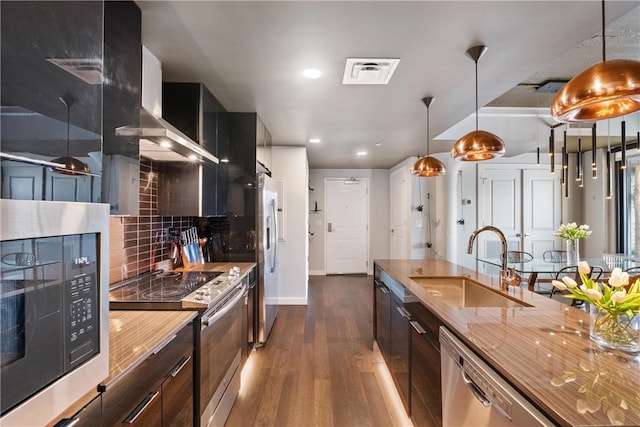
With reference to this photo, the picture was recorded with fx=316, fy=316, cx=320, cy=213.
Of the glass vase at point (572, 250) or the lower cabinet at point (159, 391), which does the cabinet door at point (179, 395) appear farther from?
the glass vase at point (572, 250)

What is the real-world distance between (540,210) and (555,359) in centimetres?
584

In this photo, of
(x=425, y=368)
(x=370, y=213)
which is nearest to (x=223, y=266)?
(x=425, y=368)

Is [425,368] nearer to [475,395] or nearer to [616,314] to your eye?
[475,395]

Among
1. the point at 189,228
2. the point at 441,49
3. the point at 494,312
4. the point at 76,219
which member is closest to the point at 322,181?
the point at 189,228

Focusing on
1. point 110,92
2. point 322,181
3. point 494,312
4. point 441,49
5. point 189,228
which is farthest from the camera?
point 322,181

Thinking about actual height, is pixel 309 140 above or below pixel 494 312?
above

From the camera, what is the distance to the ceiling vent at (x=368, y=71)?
6.66 feet

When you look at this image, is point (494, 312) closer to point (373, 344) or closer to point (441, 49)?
point (441, 49)

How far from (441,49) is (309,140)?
2.50 m

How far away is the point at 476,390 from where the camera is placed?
1.11m

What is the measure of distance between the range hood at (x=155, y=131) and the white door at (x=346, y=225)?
480 centimetres

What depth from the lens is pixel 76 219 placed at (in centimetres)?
70

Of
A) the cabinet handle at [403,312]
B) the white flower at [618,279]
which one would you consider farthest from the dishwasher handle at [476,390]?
the cabinet handle at [403,312]

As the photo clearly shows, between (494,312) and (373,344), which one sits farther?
(373,344)
